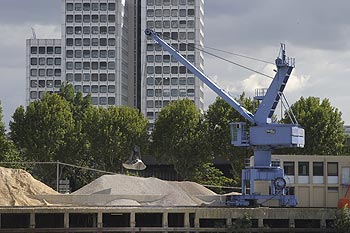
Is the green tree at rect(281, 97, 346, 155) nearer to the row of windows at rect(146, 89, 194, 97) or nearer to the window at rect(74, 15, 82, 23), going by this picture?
the row of windows at rect(146, 89, 194, 97)

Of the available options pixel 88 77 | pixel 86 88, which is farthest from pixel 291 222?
pixel 88 77

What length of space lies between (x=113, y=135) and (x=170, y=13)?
75825 millimetres

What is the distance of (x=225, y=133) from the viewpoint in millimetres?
95500

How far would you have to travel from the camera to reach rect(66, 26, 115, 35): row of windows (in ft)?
552

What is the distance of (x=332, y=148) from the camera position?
91.0 meters

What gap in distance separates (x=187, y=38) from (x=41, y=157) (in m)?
80.0

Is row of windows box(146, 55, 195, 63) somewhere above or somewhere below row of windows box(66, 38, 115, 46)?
below

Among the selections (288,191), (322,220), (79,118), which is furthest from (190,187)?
(79,118)

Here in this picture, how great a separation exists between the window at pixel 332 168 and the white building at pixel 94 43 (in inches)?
4118

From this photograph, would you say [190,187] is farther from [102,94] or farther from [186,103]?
[102,94]

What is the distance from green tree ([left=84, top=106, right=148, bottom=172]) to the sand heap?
86.1 feet

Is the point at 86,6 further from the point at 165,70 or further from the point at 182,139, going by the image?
the point at 182,139

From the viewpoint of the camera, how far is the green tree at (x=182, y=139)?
95.5m

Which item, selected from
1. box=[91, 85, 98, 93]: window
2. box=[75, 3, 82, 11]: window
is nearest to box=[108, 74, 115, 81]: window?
box=[91, 85, 98, 93]: window
